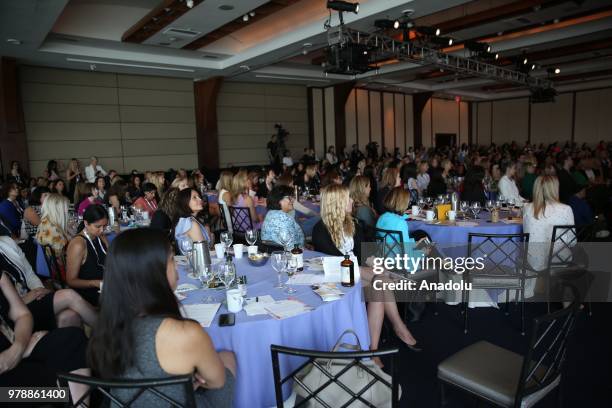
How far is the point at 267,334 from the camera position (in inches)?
87.4

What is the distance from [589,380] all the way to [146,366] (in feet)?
10.2

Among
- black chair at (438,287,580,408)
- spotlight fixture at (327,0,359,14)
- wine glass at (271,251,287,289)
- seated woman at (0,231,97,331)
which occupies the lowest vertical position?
black chair at (438,287,580,408)

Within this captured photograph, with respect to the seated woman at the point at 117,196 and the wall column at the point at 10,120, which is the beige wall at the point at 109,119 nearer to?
the wall column at the point at 10,120

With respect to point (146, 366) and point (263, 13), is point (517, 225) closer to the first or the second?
point (146, 366)

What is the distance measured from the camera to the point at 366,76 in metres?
14.3

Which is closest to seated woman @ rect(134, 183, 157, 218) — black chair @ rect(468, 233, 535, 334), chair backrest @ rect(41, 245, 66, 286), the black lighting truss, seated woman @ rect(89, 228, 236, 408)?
chair backrest @ rect(41, 245, 66, 286)

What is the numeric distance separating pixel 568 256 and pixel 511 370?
7.54 feet

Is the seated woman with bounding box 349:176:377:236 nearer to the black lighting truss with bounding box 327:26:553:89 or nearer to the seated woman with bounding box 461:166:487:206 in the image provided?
the seated woman with bounding box 461:166:487:206

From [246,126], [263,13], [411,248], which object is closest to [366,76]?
[246,126]

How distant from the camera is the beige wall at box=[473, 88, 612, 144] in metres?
20.3

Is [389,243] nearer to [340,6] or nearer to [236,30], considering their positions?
[340,6]

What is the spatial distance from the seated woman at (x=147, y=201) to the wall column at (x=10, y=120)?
587 centimetres

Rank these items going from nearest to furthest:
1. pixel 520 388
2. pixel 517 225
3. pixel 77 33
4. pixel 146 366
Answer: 1. pixel 146 366
2. pixel 520 388
3. pixel 517 225
4. pixel 77 33

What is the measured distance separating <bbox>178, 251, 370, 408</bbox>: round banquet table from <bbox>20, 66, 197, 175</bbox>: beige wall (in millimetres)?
10689
